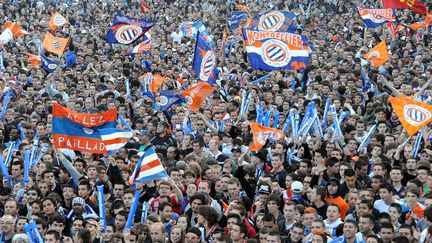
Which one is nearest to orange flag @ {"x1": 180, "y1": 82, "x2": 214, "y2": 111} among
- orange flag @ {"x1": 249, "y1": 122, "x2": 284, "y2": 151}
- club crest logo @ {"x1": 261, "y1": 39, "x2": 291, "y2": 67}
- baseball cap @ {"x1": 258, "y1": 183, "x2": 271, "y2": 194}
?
club crest logo @ {"x1": 261, "y1": 39, "x2": 291, "y2": 67}

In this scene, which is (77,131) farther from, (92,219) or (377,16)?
(377,16)

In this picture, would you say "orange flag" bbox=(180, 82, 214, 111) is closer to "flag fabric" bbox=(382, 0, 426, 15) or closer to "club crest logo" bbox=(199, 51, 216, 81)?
"club crest logo" bbox=(199, 51, 216, 81)

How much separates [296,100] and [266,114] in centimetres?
200

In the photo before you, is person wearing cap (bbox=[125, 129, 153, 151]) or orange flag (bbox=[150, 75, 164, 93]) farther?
orange flag (bbox=[150, 75, 164, 93])

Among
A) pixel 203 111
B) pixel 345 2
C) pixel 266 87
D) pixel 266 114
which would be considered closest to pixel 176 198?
pixel 266 114

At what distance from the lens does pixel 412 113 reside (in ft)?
45.0

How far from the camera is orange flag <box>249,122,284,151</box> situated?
14.2m

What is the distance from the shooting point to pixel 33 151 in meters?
14.4

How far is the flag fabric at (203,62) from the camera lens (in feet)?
59.1

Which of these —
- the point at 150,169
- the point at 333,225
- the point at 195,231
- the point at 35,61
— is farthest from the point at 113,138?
the point at 35,61

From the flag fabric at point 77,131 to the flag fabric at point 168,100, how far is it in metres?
3.59

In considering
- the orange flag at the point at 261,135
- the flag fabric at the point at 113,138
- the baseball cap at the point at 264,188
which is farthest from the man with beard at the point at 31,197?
the orange flag at the point at 261,135

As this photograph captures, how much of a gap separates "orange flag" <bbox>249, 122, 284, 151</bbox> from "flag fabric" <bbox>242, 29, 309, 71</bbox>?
11.6 feet

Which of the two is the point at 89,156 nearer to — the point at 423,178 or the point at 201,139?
the point at 201,139
